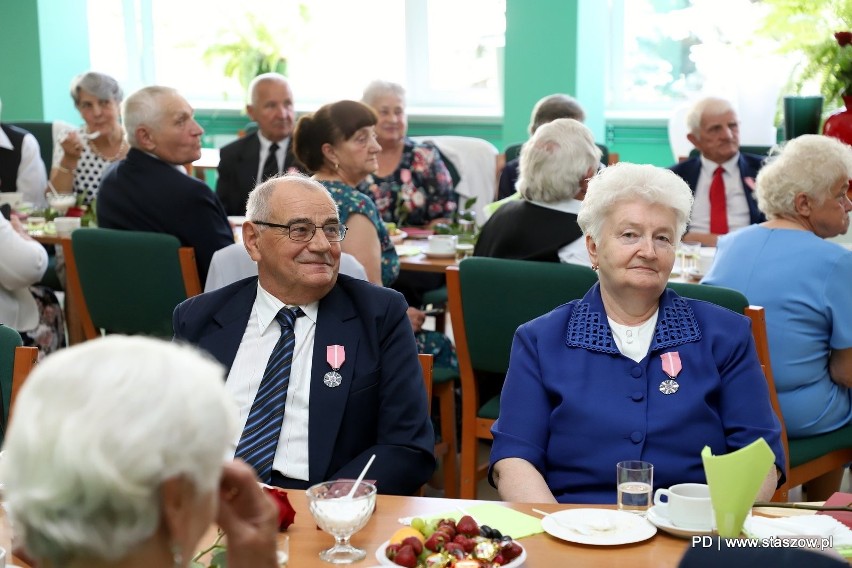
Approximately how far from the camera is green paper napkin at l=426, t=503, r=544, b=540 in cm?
187

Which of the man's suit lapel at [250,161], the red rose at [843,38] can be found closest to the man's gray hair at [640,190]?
the man's suit lapel at [250,161]

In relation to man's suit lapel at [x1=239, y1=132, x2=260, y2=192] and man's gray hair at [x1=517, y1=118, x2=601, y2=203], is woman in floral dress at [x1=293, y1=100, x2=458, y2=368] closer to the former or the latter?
man's gray hair at [x1=517, y1=118, x2=601, y2=203]

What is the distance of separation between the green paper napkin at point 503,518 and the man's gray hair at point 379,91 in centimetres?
392

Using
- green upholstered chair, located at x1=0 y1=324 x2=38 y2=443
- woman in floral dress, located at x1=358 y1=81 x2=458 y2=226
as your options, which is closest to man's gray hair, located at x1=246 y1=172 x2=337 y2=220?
green upholstered chair, located at x1=0 y1=324 x2=38 y2=443

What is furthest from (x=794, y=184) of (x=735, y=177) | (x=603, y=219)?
(x=735, y=177)

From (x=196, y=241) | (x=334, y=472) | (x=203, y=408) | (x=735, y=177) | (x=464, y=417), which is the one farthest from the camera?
(x=735, y=177)

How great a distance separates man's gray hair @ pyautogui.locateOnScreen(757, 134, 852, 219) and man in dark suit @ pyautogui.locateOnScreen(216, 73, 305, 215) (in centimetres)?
306

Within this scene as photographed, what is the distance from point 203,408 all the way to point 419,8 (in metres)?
7.98

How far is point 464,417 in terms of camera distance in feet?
12.0

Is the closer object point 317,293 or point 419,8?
point 317,293

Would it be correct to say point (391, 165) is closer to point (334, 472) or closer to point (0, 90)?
point (334, 472)

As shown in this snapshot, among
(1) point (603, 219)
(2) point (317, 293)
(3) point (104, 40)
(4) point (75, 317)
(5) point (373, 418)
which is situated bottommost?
(4) point (75, 317)

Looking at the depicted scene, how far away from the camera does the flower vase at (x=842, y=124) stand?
5.35m

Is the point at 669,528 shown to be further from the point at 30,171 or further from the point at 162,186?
the point at 30,171
